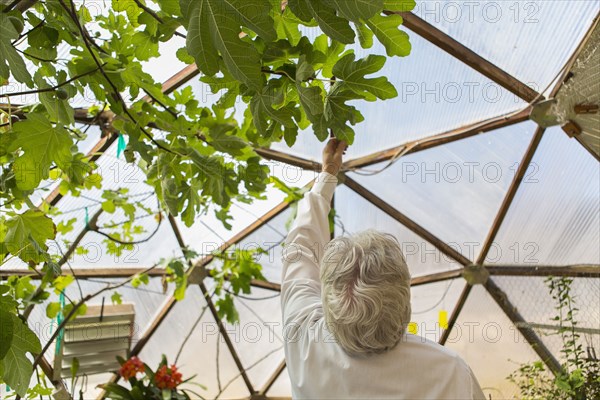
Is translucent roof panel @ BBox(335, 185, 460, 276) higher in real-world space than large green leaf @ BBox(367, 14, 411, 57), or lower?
higher

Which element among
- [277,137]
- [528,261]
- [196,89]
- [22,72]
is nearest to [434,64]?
[196,89]

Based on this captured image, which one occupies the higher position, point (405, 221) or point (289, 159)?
point (289, 159)

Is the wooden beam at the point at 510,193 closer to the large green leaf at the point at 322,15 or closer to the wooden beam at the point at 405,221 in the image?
the wooden beam at the point at 405,221

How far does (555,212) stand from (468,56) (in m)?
1.82

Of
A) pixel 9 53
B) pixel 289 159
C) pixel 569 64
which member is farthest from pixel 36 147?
pixel 289 159

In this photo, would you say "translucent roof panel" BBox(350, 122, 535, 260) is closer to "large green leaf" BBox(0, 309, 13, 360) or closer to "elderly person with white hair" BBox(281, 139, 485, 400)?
"elderly person with white hair" BBox(281, 139, 485, 400)

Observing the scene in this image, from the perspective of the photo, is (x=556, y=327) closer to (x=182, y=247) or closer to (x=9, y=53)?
(x=182, y=247)

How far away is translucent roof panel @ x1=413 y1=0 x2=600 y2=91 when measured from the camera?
4012 mm

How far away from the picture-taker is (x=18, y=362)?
167cm

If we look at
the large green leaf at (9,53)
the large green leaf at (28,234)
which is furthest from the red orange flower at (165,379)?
the large green leaf at (9,53)

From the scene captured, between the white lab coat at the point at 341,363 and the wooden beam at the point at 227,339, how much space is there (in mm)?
3570

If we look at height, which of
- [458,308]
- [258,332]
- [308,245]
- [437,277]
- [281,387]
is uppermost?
[437,277]

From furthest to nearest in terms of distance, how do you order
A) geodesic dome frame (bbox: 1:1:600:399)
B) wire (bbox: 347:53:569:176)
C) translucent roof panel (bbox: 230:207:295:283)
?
1. translucent roof panel (bbox: 230:207:295:283)
2. geodesic dome frame (bbox: 1:1:600:399)
3. wire (bbox: 347:53:569:176)

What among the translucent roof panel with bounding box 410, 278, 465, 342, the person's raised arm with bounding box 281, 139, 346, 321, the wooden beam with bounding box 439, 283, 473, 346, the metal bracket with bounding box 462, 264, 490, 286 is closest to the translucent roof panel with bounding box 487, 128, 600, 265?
the metal bracket with bounding box 462, 264, 490, 286
